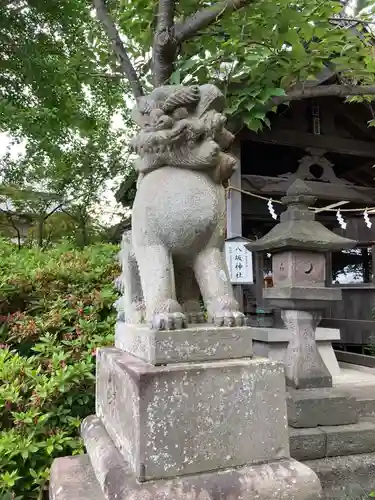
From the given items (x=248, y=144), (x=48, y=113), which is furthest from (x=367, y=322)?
(x=48, y=113)

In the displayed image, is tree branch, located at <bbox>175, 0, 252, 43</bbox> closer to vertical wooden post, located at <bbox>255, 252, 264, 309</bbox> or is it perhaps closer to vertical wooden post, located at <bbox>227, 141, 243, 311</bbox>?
vertical wooden post, located at <bbox>227, 141, 243, 311</bbox>

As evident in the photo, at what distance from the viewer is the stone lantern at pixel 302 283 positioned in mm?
3203

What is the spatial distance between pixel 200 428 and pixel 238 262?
147 inches

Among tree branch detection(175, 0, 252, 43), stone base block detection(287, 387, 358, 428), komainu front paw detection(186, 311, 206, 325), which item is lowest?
stone base block detection(287, 387, 358, 428)

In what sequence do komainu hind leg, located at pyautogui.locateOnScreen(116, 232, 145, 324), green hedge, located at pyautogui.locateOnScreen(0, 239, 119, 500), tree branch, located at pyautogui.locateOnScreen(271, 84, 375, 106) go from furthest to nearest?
tree branch, located at pyautogui.locateOnScreen(271, 84, 375, 106), green hedge, located at pyautogui.locateOnScreen(0, 239, 119, 500), komainu hind leg, located at pyautogui.locateOnScreen(116, 232, 145, 324)

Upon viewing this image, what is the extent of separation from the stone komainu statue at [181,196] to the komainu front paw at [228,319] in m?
0.01

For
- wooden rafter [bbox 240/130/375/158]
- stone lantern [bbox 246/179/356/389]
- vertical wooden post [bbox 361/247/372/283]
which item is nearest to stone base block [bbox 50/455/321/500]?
stone lantern [bbox 246/179/356/389]

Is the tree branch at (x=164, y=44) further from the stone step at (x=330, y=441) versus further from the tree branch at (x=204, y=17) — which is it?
the stone step at (x=330, y=441)

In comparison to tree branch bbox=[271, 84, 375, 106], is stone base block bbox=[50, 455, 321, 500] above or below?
below

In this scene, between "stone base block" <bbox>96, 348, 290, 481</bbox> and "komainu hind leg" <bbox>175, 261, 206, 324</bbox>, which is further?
"komainu hind leg" <bbox>175, 261, 206, 324</bbox>

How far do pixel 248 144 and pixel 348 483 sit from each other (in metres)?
5.92

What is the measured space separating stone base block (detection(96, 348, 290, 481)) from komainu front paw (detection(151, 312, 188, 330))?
13cm

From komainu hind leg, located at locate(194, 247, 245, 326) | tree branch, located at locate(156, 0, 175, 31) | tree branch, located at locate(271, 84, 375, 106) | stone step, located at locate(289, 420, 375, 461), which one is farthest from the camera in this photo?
tree branch, located at locate(271, 84, 375, 106)

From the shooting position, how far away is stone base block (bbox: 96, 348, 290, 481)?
1.30 metres
